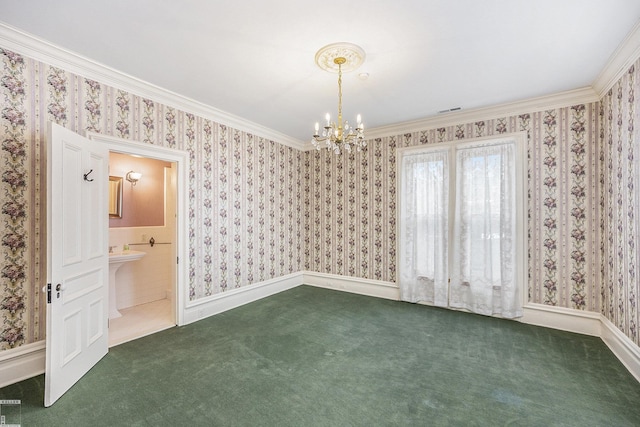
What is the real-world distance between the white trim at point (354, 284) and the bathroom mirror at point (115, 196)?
334 cm

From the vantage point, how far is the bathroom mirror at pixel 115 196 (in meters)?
4.24

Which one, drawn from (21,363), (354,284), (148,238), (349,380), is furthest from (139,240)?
(349,380)

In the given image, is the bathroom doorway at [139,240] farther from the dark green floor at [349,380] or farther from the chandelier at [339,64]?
the chandelier at [339,64]

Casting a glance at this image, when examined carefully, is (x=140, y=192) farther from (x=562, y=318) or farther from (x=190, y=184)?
(x=562, y=318)

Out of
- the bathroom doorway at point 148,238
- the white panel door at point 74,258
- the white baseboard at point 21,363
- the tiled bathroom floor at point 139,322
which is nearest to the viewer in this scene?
the white panel door at point 74,258

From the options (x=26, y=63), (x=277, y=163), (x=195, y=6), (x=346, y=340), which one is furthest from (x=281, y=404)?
(x=277, y=163)

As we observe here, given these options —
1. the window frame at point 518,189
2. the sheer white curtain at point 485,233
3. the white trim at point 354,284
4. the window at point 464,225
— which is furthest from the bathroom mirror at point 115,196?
the sheer white curtain at point 485,233

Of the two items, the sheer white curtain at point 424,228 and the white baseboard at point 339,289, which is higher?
the sheer white curtain at point 424,228

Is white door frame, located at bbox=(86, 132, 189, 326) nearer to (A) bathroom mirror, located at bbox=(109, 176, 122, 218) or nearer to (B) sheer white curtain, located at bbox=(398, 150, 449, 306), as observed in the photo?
(A) bathroom mirror, located at bbox=(109, 176, 122, 218)

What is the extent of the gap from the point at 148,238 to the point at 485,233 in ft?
16.9

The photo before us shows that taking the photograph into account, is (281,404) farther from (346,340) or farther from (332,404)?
(346,340)

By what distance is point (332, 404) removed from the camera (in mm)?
2049

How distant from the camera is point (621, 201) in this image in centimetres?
271

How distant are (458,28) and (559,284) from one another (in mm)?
3236
